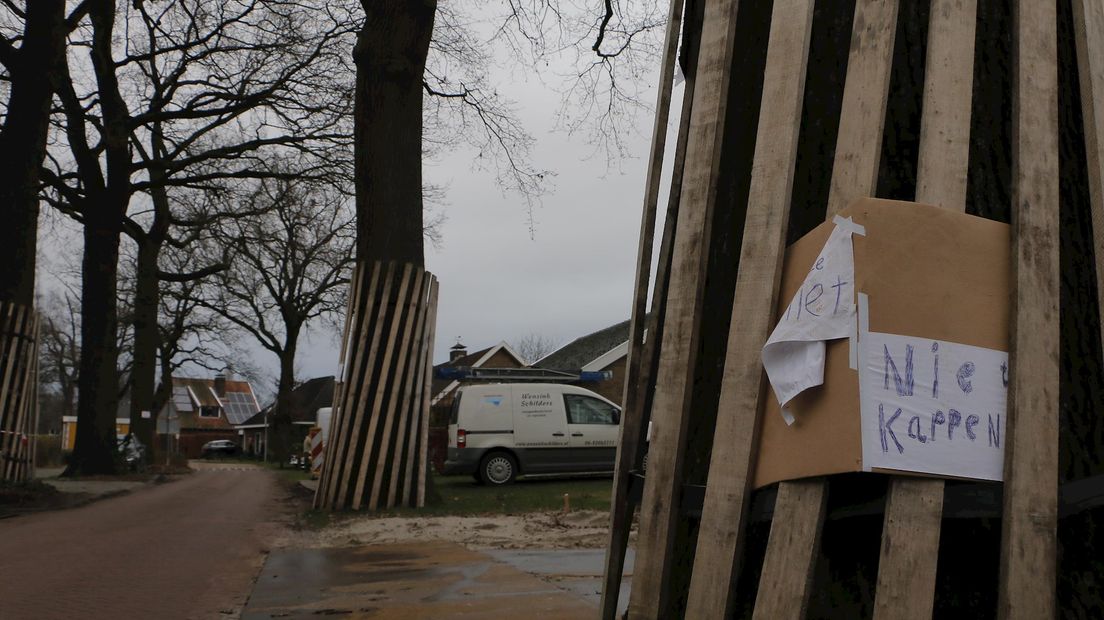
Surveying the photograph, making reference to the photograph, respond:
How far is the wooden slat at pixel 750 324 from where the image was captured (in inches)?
93.2

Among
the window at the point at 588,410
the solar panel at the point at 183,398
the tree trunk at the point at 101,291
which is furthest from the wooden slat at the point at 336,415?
the solar panel at the point at 183,398

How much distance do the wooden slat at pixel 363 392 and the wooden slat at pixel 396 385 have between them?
0.54 ft

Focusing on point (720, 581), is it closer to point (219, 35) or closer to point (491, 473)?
point (491, 473)

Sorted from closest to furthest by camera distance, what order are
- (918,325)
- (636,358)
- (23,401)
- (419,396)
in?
(918,325) → (636,358) → (419,396) → (23,401)

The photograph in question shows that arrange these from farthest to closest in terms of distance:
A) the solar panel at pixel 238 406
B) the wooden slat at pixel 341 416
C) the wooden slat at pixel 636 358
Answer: the solar panel at pixel 238 406, the wooden slat at pixel 341 416, the wooden slat at pixel 636 358

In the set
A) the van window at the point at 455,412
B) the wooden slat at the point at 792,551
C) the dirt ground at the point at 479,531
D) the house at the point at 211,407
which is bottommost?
the house at the point at 211,407

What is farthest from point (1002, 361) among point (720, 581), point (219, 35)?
point (219, 35)

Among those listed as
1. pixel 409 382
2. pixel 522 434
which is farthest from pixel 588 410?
pixel 409 382

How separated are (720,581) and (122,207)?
2453 centimetres

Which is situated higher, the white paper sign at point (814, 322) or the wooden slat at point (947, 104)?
the wooden slat at point (947, 104)

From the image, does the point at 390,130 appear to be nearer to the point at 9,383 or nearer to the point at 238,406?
the point at 9,383

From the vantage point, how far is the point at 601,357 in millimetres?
42250

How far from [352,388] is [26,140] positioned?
8.43 meters

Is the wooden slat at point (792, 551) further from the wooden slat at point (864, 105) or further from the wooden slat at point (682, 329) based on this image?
the wooden slat at point (864, 105)
